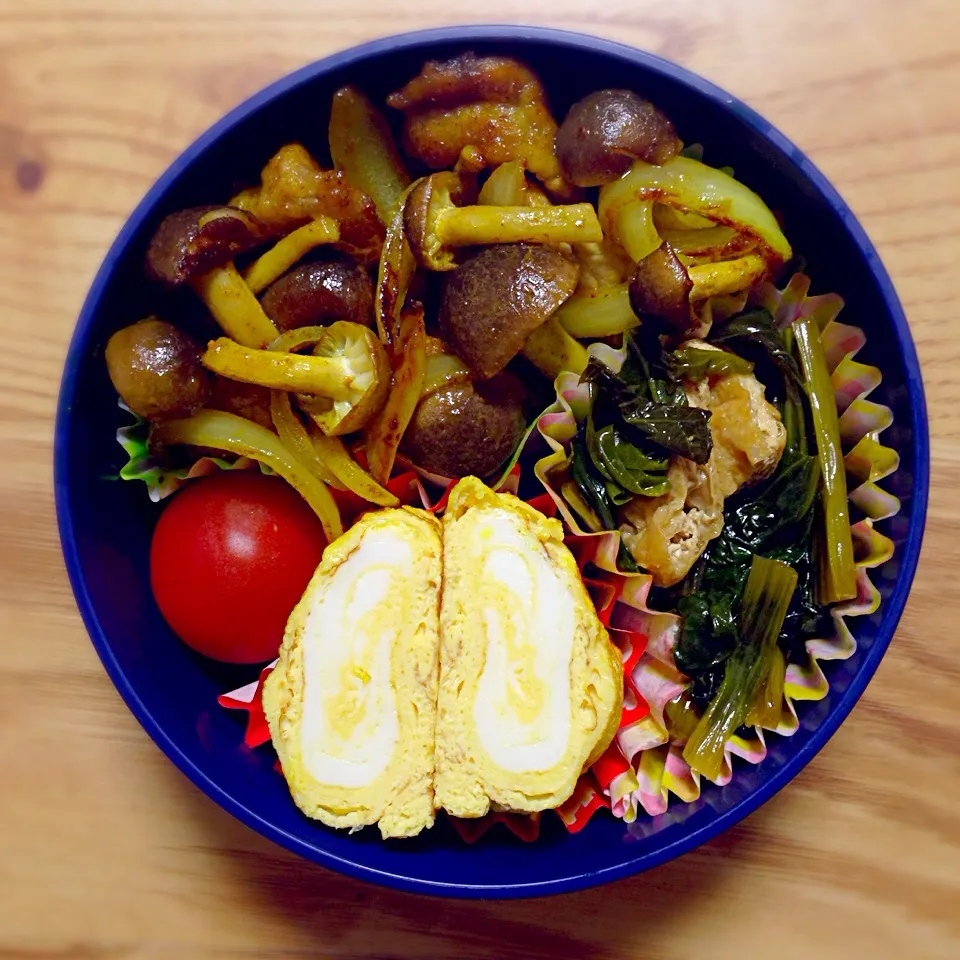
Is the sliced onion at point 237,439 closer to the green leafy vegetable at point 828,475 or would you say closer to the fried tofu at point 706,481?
the fried tofu at point 706,481

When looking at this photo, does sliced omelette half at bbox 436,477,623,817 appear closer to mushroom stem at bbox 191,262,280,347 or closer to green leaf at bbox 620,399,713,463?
green leaf at bbox 620,399,713,463

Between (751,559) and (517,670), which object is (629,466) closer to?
(751,559)

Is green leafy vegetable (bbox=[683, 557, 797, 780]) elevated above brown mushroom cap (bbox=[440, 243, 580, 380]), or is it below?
below

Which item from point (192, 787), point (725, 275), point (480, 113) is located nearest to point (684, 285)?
point (725, 275)

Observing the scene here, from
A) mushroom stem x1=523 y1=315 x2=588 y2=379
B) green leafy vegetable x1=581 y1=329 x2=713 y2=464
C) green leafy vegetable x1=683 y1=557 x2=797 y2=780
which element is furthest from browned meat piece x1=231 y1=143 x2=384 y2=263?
green leafy vegetable x1=683 y1=557 x2=797 y2=780

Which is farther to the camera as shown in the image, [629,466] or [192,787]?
[192,787]

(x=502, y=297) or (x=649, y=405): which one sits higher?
(x=502, y=297)

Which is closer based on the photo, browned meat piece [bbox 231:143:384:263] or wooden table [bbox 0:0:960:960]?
browned meat piece [bbox 231:143:384:263]
